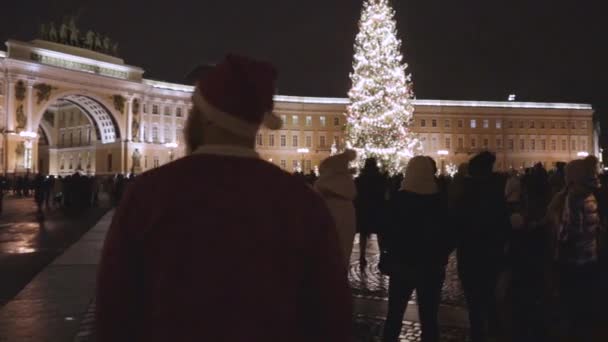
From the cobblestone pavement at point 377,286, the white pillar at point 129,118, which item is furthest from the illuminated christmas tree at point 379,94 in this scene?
the white pillar at point 129,118

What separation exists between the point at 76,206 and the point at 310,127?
56544 mm

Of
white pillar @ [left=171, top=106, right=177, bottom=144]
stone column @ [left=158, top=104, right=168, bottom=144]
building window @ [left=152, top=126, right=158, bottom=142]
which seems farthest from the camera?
white pillar @ [left=171, top=106, right=177, bottom=144]

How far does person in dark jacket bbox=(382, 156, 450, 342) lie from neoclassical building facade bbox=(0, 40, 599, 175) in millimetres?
34645

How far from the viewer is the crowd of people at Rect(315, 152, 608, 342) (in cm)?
454

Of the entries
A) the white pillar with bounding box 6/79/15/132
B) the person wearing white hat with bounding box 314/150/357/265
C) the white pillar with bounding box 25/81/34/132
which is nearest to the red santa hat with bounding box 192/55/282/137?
the person wearing white hat with bounding box 314/150/357/265

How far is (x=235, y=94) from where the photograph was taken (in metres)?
1.73

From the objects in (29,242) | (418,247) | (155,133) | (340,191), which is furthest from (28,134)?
(418,247)

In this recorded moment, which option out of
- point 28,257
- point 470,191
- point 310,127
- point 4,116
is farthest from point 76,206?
point 310,127

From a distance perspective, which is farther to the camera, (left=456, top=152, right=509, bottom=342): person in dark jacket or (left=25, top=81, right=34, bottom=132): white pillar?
(left=25, top=81, right=34, bottom=132): white pillar

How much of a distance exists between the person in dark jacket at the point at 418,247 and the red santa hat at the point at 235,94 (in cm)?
294

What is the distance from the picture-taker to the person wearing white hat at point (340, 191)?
580 cm

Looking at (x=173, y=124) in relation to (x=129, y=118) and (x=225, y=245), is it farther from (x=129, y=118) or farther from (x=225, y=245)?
(x=225, y=245)

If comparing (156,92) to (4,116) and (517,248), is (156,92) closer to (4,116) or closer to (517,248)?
(4,116)

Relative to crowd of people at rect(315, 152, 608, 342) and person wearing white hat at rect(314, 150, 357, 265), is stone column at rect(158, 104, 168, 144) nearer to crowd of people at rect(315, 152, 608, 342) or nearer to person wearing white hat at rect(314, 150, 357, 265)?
person wearing white hat at rect(314, 150, 357, 265)
